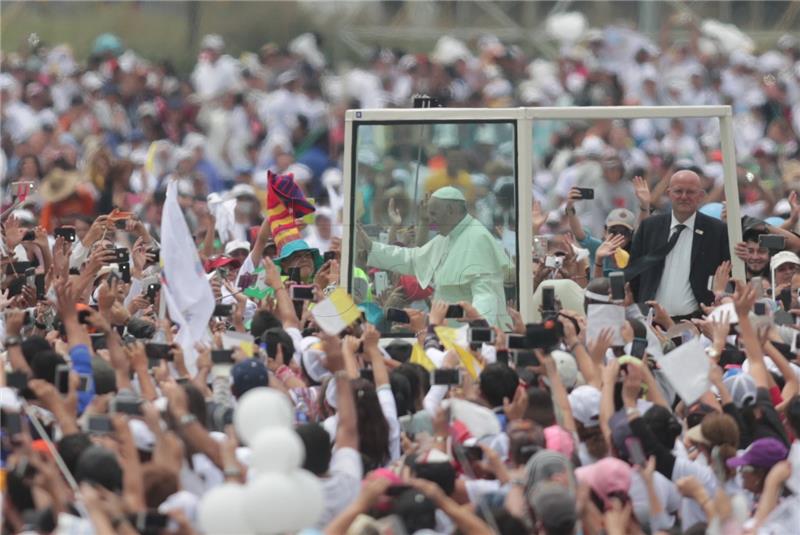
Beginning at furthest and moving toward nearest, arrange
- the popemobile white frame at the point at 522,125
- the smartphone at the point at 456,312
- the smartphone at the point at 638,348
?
1. the popemobile white frame at the point at 522,125
2. the smartphone at the point at 456,312
3. the smartphone at the point at 638,348

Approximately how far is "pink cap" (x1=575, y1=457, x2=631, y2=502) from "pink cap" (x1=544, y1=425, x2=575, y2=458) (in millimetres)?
210

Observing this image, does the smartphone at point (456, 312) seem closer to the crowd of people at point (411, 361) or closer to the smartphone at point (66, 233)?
the crowd of people at point (411, 361)

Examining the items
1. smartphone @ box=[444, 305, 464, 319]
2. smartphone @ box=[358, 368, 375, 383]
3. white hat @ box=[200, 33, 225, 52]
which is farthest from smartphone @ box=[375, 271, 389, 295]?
white hat @ box=[200, 33, 225, 52]

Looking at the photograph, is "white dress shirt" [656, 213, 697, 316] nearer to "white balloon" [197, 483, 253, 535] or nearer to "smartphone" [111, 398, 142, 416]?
"smartphone" [111, 398, 142, 416]

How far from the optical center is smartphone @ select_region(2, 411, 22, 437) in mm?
7887

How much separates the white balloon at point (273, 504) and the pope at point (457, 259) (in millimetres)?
4852

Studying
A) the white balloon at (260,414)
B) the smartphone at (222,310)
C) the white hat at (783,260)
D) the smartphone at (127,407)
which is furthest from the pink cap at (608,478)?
the white hat at (783,260)

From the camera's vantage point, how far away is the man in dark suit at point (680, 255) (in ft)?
40.2

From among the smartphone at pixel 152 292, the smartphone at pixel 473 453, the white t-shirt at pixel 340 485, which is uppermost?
the smartphone at pixel 152 292

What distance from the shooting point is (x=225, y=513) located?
6.94m

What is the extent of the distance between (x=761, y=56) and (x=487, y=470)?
71.7ft

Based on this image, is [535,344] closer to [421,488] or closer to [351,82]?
[421,488]

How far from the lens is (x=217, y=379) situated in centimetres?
925

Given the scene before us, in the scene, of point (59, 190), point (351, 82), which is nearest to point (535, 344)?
point (59, 190)
